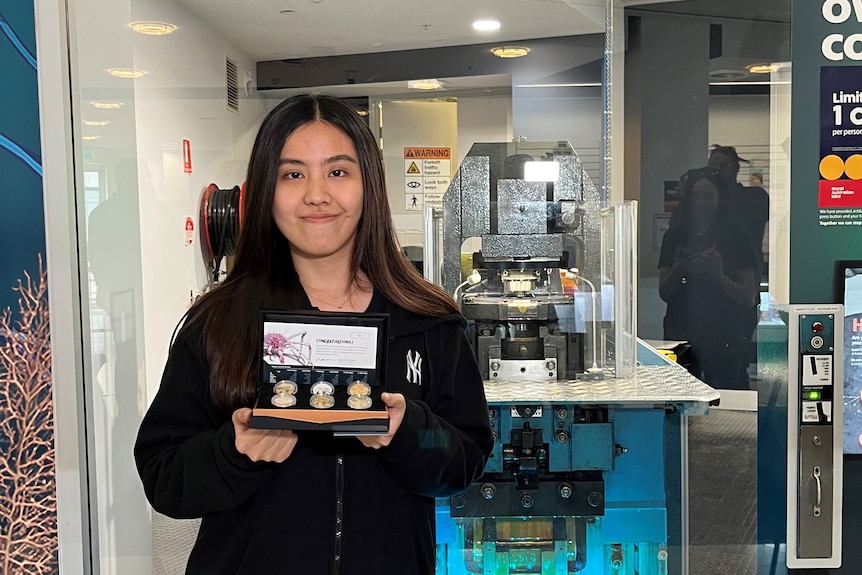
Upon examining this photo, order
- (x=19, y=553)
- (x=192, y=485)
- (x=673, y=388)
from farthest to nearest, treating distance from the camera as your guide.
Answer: (x=673, y=388) → (x=19, y=553) → (x=192, y=485)

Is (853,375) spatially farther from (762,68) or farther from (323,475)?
(323,475)

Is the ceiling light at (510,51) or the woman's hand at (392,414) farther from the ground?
the ceiling light at (510,51)

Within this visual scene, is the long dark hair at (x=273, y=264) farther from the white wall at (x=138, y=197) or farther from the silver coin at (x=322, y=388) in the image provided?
the white wall at (x=138, y=197)

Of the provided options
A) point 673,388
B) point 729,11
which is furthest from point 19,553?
point 729,11

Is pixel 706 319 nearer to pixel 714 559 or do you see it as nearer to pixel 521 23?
pixel 714 559

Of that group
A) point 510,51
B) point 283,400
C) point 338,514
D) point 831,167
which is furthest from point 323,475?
point 831,167

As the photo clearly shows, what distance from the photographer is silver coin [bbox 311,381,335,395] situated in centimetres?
119

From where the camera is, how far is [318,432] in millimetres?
1271

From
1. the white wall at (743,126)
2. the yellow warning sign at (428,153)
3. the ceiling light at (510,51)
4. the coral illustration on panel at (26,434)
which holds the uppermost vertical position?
the ceiling light at (510,51)

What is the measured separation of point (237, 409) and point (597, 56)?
164 centimetres

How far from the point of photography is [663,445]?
2.41m

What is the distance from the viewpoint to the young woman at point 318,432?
121cm

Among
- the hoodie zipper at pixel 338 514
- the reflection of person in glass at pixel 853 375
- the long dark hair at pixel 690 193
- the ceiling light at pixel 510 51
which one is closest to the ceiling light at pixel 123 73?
the ceiling light at pixel 510 51

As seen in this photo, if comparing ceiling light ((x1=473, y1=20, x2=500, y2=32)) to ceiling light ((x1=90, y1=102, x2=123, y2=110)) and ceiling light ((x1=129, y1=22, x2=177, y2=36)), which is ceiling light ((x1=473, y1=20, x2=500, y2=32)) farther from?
ceiling light ((x1=90, y1=102, x2=123, y2=110))
